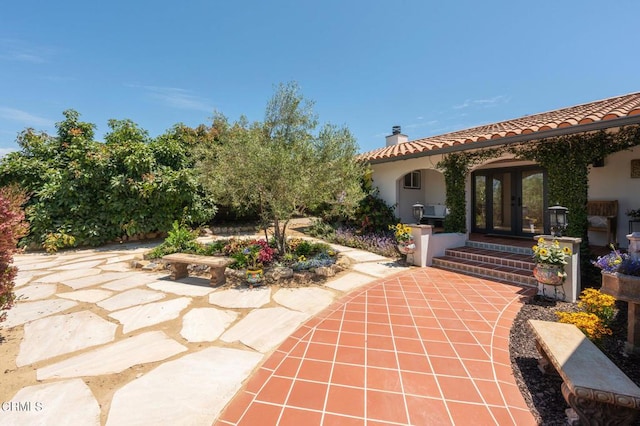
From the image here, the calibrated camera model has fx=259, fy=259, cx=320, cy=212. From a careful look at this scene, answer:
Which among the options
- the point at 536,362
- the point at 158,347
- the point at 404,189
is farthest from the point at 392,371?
the point at 404,189

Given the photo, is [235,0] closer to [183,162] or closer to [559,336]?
[183,162]

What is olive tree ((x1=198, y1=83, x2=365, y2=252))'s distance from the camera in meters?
5.49

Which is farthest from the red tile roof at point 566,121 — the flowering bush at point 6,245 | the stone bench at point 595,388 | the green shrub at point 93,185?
the flowering bush at point 6,245

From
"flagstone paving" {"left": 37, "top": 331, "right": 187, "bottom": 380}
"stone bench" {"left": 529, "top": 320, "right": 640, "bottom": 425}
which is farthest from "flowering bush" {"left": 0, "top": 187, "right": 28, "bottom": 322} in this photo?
"stone bench" {"left": 529, "top": 320, "right": 640, "bottom": 425}

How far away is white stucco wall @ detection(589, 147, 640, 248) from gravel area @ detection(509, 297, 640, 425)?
15.7 ft

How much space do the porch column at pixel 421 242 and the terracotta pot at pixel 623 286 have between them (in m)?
3.74

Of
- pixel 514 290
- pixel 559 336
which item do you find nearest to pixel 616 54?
pixel 514 290

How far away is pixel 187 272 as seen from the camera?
6094 mm

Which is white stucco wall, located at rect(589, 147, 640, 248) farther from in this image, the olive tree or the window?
the olive tree

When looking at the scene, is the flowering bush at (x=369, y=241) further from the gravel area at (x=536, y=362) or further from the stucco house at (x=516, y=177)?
the gravel area at (x=536, y=362)

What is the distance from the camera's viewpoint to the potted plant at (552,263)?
175 inches

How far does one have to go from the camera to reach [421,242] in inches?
263

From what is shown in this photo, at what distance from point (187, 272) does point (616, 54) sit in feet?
41.6

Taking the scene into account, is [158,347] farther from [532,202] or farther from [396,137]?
[396,137]
